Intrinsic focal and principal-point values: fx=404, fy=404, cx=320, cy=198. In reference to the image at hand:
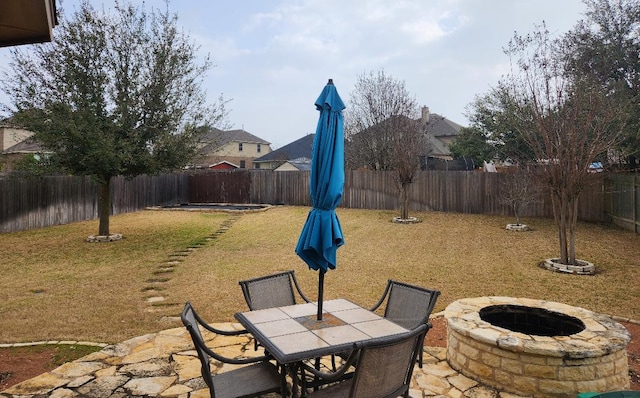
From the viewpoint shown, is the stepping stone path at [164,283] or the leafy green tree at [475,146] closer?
the stepping stone path at [164,283]

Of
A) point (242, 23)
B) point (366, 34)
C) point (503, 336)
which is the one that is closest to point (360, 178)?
point (366, 34)

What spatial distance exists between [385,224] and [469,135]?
536 inches

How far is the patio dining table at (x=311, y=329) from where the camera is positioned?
99.9 inches

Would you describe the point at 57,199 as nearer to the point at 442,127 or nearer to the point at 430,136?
the point at 430,136

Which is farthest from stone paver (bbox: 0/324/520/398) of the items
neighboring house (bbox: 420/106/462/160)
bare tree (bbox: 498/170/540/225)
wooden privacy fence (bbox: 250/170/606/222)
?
neighboring house (bbox: 420/106/462/160)

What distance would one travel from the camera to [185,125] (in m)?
11.2

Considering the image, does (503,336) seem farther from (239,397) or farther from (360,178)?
(360,178)

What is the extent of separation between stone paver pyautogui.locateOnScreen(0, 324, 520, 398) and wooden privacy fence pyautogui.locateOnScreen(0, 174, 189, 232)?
35.5ft

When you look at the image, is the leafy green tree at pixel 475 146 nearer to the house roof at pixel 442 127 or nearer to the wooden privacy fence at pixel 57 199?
the house roof at pixel 442 127

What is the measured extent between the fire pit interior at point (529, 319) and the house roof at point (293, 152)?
3719 cm

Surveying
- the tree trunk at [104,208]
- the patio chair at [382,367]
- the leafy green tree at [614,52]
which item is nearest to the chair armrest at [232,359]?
the patio chair at [382,367]

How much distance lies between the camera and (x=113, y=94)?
10344mm

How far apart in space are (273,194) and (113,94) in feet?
36.3

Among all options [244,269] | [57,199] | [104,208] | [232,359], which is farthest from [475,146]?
[232,359]
